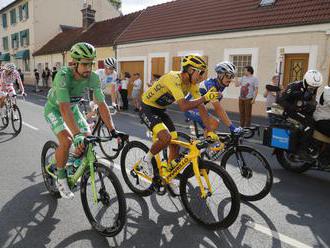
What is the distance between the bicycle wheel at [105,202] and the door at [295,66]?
11.1 m

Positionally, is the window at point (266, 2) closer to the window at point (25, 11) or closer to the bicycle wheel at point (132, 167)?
the bicycle wheel at point (132, 167)

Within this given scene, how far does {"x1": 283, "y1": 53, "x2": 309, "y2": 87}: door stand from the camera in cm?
1240

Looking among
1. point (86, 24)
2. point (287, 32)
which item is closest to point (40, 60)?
point (86, 24)

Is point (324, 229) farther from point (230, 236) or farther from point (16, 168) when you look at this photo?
point (16, 168)

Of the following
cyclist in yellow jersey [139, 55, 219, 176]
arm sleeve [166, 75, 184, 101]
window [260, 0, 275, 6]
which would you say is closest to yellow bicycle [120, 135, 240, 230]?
cyclist in yellow jersey [139, 55, 219, 176]

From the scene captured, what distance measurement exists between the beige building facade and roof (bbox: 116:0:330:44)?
304 mm

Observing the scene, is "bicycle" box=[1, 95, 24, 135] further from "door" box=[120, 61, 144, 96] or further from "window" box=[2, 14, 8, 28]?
"window" box=[2, 14, 8, 28]

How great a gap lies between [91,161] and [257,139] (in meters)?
6.47

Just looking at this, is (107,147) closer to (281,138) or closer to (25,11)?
(281,138)

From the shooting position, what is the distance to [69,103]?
3809mm

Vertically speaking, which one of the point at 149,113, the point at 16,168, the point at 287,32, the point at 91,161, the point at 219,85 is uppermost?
the point at 287,32

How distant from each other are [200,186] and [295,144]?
2.74 m

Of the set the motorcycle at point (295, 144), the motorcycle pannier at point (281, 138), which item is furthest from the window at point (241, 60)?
→ the motorcycle pannier at point (281, 138)

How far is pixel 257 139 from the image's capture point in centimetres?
902
